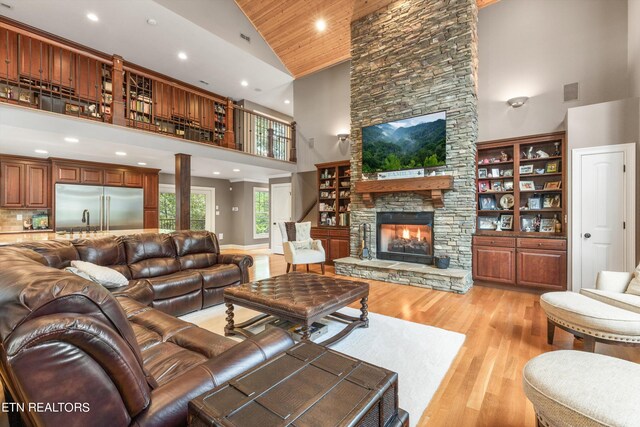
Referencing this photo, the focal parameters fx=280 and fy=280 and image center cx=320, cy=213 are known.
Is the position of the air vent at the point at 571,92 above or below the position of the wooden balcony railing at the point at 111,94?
below

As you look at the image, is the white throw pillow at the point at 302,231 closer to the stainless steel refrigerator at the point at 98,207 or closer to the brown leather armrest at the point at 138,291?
the brown leather armrest at the point at 138,291

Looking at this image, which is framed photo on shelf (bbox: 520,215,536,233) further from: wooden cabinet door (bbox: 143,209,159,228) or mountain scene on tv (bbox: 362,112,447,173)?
wooden cabinet door (bbox: 143,209,159,228)

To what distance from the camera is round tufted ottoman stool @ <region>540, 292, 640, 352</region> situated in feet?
6.25

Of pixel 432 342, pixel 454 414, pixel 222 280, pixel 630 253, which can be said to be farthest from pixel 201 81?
pixel 630 253

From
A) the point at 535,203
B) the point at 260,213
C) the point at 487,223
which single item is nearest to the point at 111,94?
the point at 260,213

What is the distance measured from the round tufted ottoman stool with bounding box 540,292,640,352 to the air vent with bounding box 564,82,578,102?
11.3 feet

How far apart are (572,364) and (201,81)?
322 inches

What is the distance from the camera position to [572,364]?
1.29 meters

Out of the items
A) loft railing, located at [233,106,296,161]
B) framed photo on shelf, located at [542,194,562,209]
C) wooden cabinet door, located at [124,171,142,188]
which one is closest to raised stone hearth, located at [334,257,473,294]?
framed photo on shelf, located at [542,194,562,209]

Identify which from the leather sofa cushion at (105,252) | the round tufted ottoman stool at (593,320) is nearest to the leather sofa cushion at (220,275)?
the leather sofa cushion at (105,252)

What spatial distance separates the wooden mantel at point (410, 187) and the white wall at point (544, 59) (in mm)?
1232

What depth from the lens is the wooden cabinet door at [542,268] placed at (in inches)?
154

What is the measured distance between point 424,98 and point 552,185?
243 cm

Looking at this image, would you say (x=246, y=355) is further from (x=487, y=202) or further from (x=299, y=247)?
(x=487, y=202)
